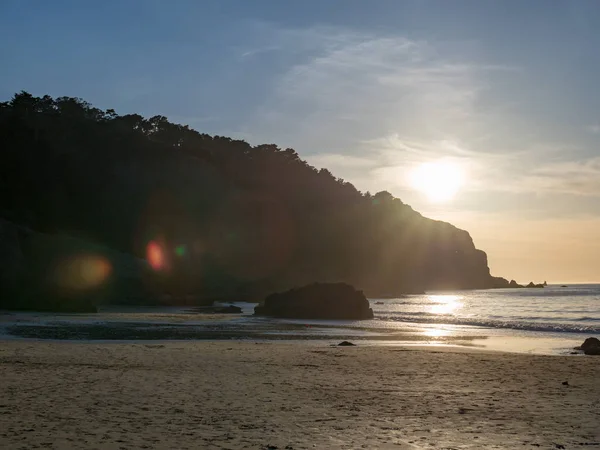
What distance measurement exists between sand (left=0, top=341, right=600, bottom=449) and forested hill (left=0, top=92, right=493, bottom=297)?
2072 inches

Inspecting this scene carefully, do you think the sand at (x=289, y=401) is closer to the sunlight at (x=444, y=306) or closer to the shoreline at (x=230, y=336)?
the shoreline at (x=230, y=336)

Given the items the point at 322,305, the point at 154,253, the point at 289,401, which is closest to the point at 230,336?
the point at 289,401

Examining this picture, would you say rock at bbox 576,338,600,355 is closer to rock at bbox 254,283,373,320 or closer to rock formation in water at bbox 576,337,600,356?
rock formation in water at bbox 576,337,600,356

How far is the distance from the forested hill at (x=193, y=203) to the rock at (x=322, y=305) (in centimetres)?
2133

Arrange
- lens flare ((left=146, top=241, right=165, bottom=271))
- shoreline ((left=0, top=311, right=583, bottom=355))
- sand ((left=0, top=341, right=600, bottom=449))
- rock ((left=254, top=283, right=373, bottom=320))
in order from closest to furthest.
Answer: sand ((left=0, top=341, right=600, bottom=449)), shoreline ((left=0, top=311, right=583, bottom=355)), rock ((left=254, top=283, right=373, bottom=320)), lens flare ((left=146, top=241, right=165, bottom=271))

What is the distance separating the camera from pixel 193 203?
10094 centimetres

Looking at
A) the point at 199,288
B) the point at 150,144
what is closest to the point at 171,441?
the point at 199,288

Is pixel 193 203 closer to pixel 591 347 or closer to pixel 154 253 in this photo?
pixel 154 253

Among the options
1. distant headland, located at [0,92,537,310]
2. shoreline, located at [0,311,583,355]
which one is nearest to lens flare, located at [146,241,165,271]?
distant headland, located at [0,92,537,310]

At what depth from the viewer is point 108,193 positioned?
94.9 m

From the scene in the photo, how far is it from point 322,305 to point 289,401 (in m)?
38.5

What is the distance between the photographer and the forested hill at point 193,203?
83812mm

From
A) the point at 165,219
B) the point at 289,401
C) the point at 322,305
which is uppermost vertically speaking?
the point at 165,219

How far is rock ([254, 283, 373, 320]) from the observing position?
49.9 meters
